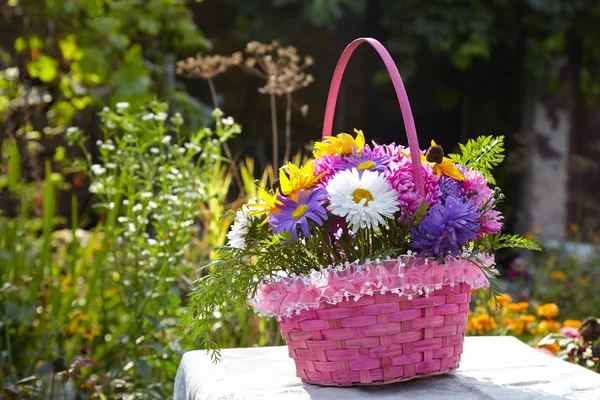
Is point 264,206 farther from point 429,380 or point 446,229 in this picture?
point 429,380

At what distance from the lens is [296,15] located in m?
4.84

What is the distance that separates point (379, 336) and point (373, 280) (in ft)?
0.32

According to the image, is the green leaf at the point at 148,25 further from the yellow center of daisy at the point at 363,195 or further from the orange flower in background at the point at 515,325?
the yellow center of daisy at the point at 363,195

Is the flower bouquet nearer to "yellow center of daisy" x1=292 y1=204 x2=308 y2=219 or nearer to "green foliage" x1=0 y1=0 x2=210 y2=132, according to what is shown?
"yellow center of daisy" x1=292 y1=204 x2=308 y2=219

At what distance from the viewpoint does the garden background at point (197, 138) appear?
217 centimetres

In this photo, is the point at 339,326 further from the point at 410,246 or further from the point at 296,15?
the point at 296,15

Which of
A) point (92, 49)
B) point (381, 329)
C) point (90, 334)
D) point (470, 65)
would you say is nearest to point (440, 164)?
point (381, 329)

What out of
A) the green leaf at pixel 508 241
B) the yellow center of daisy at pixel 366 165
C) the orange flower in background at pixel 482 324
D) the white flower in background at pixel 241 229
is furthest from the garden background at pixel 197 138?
the green leaf at pixel 508 241

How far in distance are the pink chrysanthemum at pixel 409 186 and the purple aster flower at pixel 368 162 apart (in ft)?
0.04

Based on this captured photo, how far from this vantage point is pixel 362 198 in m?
1.07

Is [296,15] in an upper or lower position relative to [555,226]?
upper

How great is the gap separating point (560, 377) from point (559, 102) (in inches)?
173

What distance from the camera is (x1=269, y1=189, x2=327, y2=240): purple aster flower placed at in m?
1.07

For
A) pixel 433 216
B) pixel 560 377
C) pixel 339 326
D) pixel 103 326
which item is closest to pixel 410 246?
pixel 433 216
